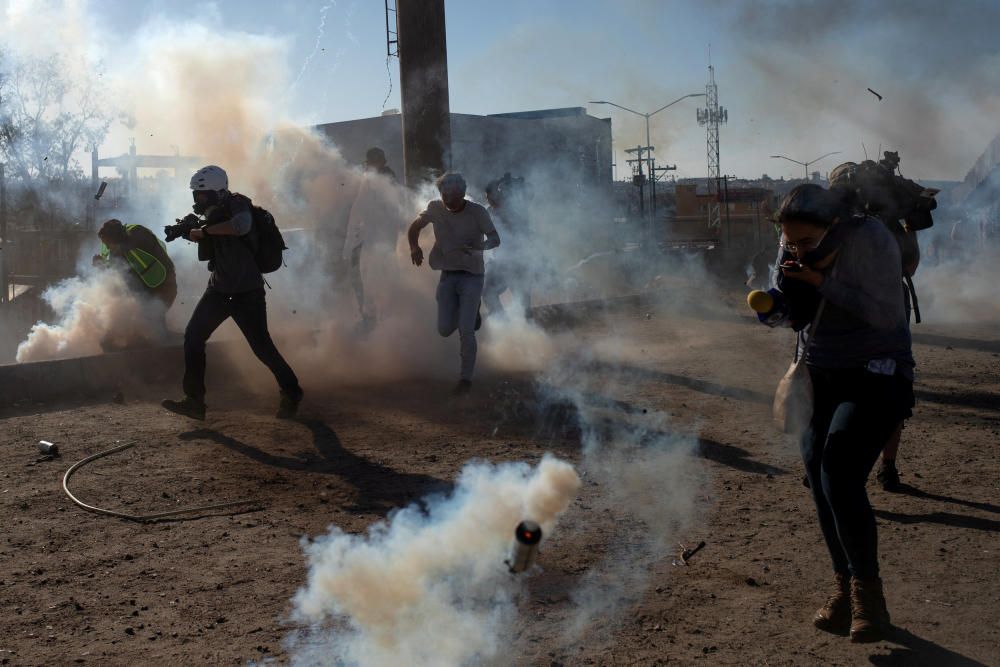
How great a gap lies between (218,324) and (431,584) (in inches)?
166

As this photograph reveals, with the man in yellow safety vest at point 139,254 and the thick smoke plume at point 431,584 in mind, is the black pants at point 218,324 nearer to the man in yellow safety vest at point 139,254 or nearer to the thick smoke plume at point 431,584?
the thick smoke plume at point 431,584

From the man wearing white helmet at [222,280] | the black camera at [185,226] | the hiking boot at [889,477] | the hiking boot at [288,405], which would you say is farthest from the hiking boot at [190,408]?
the hiking boot at [889,477]

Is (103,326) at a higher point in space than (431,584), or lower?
higher

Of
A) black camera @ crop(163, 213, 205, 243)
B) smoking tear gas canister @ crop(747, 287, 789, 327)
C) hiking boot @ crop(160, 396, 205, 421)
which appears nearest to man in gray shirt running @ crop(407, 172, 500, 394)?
black camera @ crop(163, 213, 205, 243)

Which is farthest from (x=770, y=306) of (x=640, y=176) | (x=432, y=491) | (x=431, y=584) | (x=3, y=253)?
(x=640, y=176)

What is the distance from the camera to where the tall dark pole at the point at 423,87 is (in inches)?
466

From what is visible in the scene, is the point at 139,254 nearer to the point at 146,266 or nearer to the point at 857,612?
the point at 146,266

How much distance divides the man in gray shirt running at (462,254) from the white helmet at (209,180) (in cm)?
190

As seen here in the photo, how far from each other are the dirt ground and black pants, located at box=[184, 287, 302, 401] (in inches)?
17.4

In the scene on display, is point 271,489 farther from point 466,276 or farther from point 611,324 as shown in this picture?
point 611,324

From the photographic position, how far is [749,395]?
8.02m

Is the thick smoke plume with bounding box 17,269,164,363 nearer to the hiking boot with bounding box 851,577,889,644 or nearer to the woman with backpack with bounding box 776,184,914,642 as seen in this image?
the woman with backpack with bounding box 776,184,914,642

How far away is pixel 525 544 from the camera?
2.73 metres

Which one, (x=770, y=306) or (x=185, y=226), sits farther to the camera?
(x=185, y=226)
